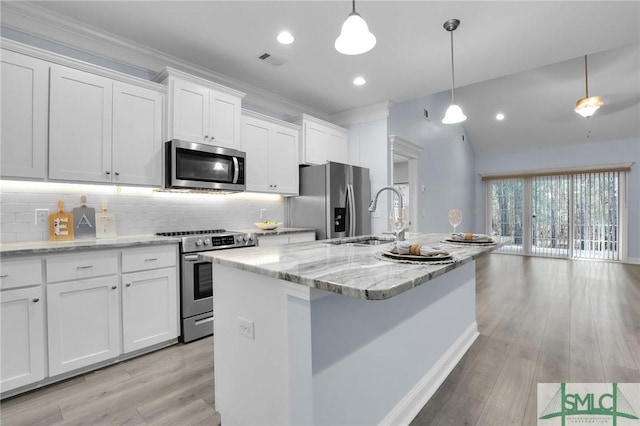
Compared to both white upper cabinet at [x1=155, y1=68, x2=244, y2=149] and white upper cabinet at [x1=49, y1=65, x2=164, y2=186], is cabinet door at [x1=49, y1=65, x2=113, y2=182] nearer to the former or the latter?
white upper cabinet at [x1=49, y1=65, x2=164, y2=186]

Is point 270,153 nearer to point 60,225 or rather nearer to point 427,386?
point 60,225

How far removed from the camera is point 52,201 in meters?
2.43

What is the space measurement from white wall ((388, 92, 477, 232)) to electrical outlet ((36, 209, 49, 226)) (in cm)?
404

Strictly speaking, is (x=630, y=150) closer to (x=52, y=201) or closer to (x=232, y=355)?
(x=232, y=355)

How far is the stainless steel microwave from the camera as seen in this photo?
9.09 ft

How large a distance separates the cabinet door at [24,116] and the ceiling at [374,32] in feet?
1.94

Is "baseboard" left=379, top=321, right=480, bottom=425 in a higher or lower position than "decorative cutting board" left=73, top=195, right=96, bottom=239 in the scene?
lower

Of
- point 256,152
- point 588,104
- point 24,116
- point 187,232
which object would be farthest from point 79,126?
point 588,104

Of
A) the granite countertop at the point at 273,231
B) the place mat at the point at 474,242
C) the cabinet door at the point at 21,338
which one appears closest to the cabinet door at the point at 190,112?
the granite countertop at the point at 273,231

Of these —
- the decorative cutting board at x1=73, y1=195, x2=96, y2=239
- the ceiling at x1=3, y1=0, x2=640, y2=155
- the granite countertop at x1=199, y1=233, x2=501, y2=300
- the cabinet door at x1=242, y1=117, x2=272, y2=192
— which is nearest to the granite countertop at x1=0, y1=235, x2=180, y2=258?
the decorative cutting board at x1=73, y1=195, x2=96, y2=239

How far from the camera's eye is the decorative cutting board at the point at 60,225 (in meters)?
2.37

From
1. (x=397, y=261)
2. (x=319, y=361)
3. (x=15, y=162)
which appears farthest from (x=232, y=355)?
(x=15, y=162)

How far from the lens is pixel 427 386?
6.13 ft

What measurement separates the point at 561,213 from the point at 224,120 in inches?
313
